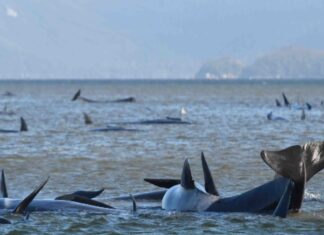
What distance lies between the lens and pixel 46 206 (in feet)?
52.4

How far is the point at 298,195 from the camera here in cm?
1473

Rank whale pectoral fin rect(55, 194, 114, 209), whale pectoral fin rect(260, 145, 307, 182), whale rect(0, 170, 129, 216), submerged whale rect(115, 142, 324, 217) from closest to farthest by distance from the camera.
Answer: whale pectoral fin rect(260, 145, 307, 182), submerged whale rect(115, 142, 324, 217), whale rect(0, 170, 129, 216), whale pectoral fin rect(55, 194, 114, 209)

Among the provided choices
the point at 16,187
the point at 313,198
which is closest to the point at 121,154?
the point at 16,187

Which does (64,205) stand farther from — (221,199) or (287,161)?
(287,161)

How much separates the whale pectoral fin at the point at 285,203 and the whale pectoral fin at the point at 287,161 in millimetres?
157

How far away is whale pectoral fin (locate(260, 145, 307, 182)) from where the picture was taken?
45.8ft

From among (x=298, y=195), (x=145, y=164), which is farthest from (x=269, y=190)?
(x=145, y=164)

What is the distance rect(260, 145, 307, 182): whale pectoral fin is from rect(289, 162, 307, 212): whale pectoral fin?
0.05 metres

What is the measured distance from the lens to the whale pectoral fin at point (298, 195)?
14381mm

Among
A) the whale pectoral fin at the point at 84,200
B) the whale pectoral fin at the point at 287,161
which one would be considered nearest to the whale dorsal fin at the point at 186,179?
the whale pectoral fin at the point at 287,161

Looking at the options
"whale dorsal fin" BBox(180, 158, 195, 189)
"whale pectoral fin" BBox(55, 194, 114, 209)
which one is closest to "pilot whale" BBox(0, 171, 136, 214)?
"whale pectoral fin" BBox(55, 194, 114, 209)

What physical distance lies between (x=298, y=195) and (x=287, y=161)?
2.59 ft

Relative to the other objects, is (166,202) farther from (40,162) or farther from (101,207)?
(40,162)

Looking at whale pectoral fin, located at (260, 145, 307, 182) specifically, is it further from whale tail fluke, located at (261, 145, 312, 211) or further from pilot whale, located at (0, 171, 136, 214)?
pilot whale, located at (0, 171, 136, 214)
